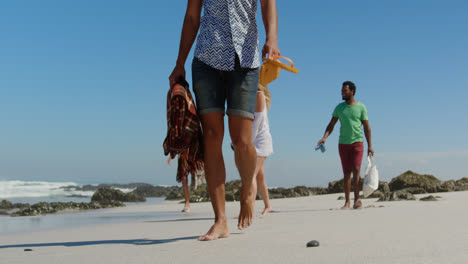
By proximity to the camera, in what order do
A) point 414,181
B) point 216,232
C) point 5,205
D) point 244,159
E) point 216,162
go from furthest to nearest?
point 414,181, point 5,205, point 244,159, point 216,162, point 216,232

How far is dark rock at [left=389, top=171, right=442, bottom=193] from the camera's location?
41.3 ft

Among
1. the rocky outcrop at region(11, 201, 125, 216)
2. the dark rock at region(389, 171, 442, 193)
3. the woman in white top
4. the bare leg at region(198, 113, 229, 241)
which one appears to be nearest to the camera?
the bare leg at region(198, 113, 229, 241)

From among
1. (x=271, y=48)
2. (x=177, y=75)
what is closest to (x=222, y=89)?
(x=177, y=75)

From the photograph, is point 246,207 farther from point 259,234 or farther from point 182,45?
Result: point 182,45

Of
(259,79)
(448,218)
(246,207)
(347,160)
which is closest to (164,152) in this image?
(246,207)

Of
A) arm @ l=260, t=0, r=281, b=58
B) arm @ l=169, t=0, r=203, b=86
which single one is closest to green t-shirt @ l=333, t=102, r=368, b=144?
arm @ l=260, t=0, r=281, b=58

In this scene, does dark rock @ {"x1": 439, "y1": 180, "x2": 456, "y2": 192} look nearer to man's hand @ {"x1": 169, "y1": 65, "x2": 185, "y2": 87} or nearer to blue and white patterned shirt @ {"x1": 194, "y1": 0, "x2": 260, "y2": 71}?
blue and white patterned shirt @ {"x1": 194, "y1": 0, "x2": 260, "y2": 71}

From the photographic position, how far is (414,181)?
529 inches

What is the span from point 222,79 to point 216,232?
4.23ft

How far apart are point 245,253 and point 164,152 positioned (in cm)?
136

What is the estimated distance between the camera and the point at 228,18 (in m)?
3.92

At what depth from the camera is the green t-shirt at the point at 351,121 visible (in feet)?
26.2

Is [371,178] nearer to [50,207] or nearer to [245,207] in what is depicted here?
[245,207]

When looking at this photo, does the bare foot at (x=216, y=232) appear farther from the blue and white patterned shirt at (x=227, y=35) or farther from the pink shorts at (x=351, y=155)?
the pink shorts at (x=351, y=155)
